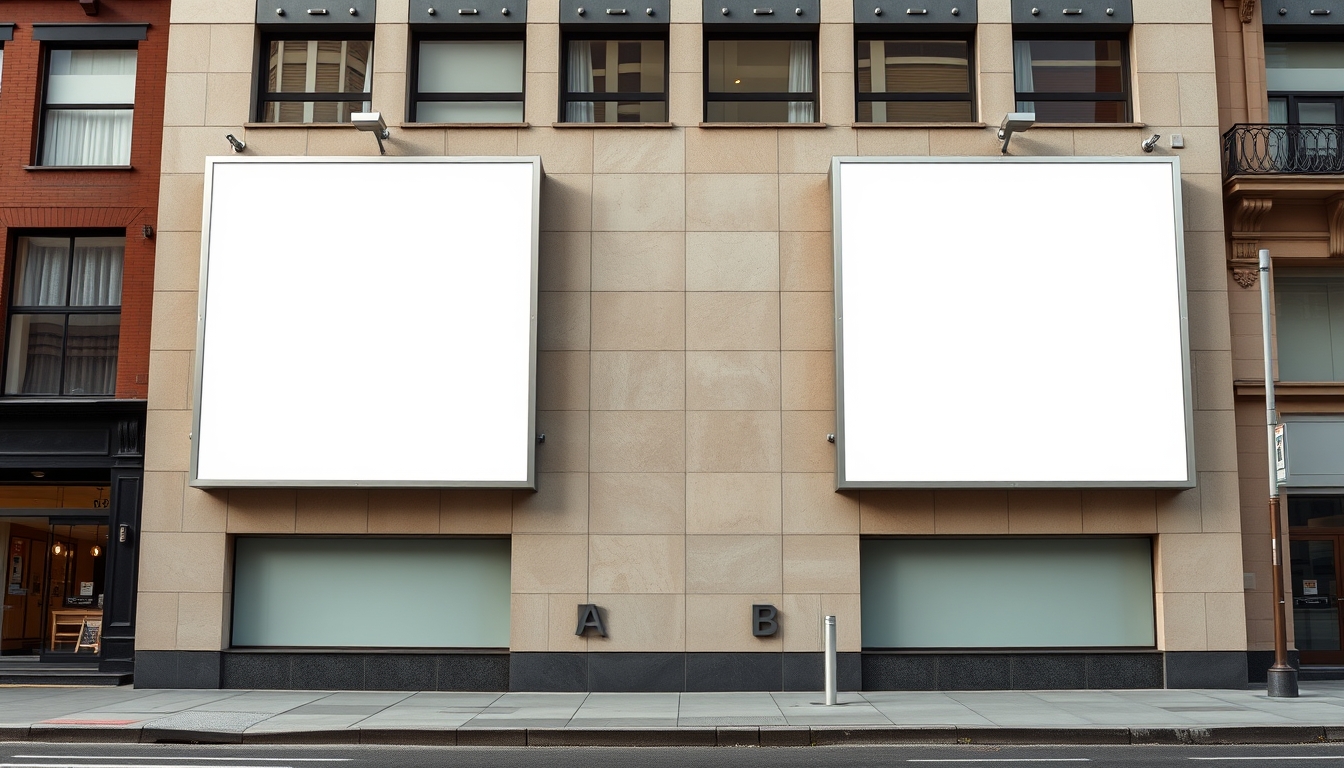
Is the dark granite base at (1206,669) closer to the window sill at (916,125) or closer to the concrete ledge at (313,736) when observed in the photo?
the window sill at (916,125)

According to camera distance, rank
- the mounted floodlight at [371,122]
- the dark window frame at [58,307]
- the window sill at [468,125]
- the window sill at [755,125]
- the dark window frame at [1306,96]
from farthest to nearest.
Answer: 1. the dark window frame at [1306,96]
2. the dark window frame at [58,307]
3. the window sill at [468,125]
4. the window sill at [755,125]
5. the mounted floodlight at [371,122]

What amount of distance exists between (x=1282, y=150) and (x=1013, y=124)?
539 centimetres

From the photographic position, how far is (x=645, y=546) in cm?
1772

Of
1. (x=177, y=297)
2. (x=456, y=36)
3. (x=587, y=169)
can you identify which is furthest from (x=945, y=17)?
(x=177, y=297)

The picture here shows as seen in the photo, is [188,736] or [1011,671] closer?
[188,736]

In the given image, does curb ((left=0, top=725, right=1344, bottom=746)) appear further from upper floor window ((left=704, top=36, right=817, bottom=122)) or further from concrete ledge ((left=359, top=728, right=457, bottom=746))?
upper floor window ((left=704, top=36, right=817, bottom=122))

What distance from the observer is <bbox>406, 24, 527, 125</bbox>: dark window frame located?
63.0 feet

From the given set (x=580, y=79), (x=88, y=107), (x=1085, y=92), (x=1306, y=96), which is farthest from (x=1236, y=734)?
(x=88, y=107)

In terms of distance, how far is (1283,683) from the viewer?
1612cm

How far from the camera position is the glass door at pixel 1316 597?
19.1m

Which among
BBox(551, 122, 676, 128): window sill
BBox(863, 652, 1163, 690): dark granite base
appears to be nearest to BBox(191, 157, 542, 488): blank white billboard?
BBox(551, 122, 676, 128): window sill

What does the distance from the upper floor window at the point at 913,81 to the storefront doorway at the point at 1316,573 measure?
9.04 meters

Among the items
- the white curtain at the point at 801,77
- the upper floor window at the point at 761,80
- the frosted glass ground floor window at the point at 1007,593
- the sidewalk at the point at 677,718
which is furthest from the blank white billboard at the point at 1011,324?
the sidewalk at the point at 677,718

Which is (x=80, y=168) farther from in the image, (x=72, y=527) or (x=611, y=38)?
(x=611, y=38)
